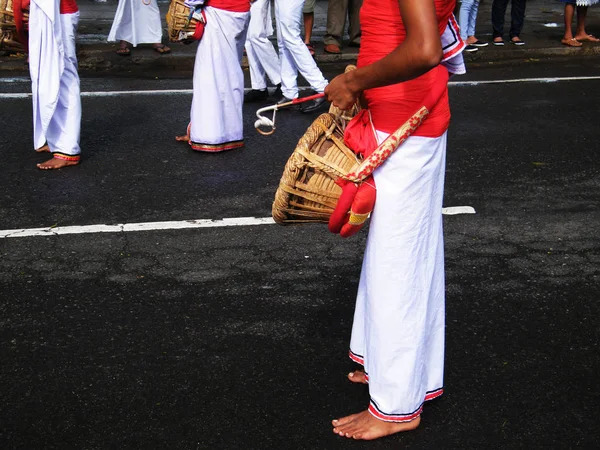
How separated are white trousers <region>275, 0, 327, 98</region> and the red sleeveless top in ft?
16.2

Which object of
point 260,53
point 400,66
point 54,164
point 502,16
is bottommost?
point 54,164

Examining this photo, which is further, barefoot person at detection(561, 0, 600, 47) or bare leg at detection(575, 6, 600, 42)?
bare leg at detection(575, 6, 600, 42)

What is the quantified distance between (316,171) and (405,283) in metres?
0.52

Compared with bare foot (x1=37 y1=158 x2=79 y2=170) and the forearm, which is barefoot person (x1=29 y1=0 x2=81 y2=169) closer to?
bare foot (x1=37 y1=158 x2=79 y2=170)

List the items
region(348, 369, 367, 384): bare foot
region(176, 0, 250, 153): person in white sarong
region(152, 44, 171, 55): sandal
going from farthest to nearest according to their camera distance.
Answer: region(152, 44, 171, 55): sandal
region(176, 0, 250, 153): person in white sarong
region(348, 369, 367, 384): bare foot

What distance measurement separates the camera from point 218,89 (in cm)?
654

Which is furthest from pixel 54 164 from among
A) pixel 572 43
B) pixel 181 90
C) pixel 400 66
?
pixel 572 43

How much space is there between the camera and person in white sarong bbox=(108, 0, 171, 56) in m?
10.1

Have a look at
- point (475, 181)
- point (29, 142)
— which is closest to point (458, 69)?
point (475, 181)

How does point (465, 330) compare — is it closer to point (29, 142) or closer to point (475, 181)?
point (475, 181)

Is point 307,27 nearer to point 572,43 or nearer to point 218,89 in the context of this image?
point 572,43

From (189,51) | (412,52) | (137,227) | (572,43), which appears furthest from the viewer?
(572,43)

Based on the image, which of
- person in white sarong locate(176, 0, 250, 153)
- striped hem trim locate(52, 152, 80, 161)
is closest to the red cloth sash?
person in white sarong locate(176, 0, 250, 153)

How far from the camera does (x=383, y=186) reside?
9.43ft
